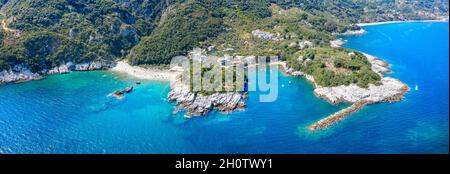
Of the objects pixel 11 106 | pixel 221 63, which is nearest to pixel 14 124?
pixel 11 106

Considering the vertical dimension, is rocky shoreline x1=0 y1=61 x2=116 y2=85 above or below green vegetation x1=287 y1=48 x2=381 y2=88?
below

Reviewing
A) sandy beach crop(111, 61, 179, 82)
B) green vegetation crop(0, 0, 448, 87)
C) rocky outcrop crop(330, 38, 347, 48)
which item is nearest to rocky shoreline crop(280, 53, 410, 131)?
green vegetation crop(0, 0, 448, 87)

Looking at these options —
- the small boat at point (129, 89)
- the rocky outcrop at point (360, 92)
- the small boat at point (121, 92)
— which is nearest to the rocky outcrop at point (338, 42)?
the rocky outcrop at point (360, 92)

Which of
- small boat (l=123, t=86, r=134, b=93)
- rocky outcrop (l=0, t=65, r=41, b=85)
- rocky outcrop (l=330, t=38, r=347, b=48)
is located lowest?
small boat (l=123, t=86, r=134, b=93)

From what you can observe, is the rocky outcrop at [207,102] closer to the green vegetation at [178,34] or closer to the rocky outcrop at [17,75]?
the green vegetation at [178,34]

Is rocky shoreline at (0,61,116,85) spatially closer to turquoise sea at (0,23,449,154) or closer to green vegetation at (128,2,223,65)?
turquoise sea at (0,23,449,154)
